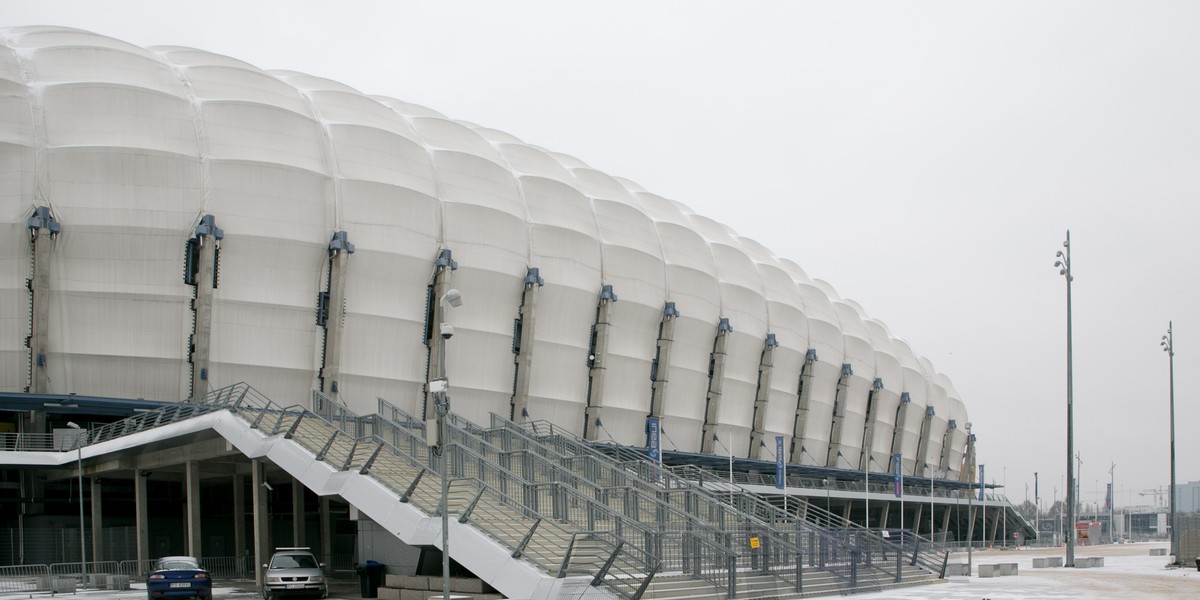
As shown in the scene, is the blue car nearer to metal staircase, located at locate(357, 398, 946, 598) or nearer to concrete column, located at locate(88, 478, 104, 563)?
metal staircase, located at locate(357, 398, 946, 598)

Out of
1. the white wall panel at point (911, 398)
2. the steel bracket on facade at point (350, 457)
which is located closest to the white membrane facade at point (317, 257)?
the steel bracket on facade at point (350, 457)

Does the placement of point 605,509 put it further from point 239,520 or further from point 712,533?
point 239,520

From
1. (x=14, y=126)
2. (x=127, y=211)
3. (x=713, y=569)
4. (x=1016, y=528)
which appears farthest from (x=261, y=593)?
(x=1016, y=528)

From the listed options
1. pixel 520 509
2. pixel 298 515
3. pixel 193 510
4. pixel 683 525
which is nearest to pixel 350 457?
pixel 520 509

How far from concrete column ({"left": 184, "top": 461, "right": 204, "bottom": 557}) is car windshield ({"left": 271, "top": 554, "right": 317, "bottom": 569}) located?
6674mm

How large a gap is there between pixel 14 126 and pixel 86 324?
8140mm

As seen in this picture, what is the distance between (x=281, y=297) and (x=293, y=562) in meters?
18.1

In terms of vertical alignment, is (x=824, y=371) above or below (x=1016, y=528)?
above

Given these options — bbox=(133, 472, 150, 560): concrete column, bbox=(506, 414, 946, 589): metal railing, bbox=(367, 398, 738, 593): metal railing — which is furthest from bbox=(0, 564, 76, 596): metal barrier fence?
bbox=(506, 414, 946, 589): metal railing

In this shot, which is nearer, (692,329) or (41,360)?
(41,360)

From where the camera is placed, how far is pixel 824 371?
80.1m

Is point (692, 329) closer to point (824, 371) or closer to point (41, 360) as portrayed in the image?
point (824, 371)

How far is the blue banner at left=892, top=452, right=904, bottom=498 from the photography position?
8462 centimetres

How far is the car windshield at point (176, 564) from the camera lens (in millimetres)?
31875
